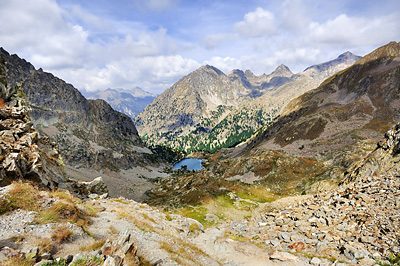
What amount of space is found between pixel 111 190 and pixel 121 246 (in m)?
110

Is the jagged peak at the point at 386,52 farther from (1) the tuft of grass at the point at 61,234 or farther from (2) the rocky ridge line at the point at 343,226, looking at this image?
(1) the tuft of grass at the point at 61,234

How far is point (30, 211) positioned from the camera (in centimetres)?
1504

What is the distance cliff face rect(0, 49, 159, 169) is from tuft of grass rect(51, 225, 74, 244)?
128m

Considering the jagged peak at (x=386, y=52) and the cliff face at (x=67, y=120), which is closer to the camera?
the cliff face at (x=67, y=120)

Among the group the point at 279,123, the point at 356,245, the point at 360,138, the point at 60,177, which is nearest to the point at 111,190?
the point at 60,177

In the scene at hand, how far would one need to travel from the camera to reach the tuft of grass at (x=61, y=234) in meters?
13.1

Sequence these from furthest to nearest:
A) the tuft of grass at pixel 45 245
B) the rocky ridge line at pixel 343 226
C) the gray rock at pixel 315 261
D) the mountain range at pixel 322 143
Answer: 1. the mountain range at pixel 322 143
2. the gray rock at pixel 315 261
3. the rocky ridge line at pixel 343 226
4. the tuft of grass at pixel 45 245

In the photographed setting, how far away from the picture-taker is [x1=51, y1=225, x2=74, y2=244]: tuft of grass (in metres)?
13.1

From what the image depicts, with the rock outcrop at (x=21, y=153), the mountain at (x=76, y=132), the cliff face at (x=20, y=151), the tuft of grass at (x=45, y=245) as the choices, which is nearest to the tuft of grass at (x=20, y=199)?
the cliff face at (x=20, y=151)

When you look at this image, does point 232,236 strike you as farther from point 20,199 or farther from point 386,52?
point 386,52

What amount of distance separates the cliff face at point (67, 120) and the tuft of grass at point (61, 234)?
421 feet

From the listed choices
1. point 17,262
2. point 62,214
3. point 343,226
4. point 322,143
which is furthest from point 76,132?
point 322,143

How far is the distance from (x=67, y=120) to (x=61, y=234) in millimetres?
158089

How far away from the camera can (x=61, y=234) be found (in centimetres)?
1347
